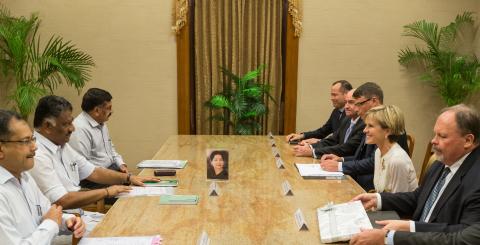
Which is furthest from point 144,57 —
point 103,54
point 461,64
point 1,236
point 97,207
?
point 1,236

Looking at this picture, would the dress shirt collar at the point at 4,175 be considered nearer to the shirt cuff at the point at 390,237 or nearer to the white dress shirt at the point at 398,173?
the shirt cuff at the point at 390,237

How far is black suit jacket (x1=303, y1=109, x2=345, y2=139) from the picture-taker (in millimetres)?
4793

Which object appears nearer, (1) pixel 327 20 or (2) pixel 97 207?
(2) pixel 97 207

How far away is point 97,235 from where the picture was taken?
76.6 inches

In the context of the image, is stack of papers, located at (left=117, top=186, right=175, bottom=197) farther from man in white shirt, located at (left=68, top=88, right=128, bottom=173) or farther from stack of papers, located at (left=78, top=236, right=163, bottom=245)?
man in white shirt, located at (left=68, top=88, right=128, bottom=173)

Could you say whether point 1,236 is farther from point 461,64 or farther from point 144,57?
point 461,64

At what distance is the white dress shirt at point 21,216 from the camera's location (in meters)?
1.76

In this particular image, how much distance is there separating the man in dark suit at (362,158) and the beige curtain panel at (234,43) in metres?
2.24

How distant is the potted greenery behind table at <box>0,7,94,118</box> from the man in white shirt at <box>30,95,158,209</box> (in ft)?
8.09

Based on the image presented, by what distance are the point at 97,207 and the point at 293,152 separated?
1624 mm

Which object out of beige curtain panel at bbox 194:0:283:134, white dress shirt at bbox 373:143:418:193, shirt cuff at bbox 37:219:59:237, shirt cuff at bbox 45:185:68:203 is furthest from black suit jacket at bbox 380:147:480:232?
beige curtain panel at bbox 194:0:283:134

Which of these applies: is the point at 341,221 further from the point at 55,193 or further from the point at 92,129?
the point at 92,129

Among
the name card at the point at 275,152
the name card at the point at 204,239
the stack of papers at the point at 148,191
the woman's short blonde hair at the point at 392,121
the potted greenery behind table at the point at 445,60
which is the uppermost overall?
the potted greenery behind table at the point at 445,60

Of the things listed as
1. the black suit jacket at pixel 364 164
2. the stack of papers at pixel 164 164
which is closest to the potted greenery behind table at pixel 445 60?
the black suit jacket at pixel 364 164
